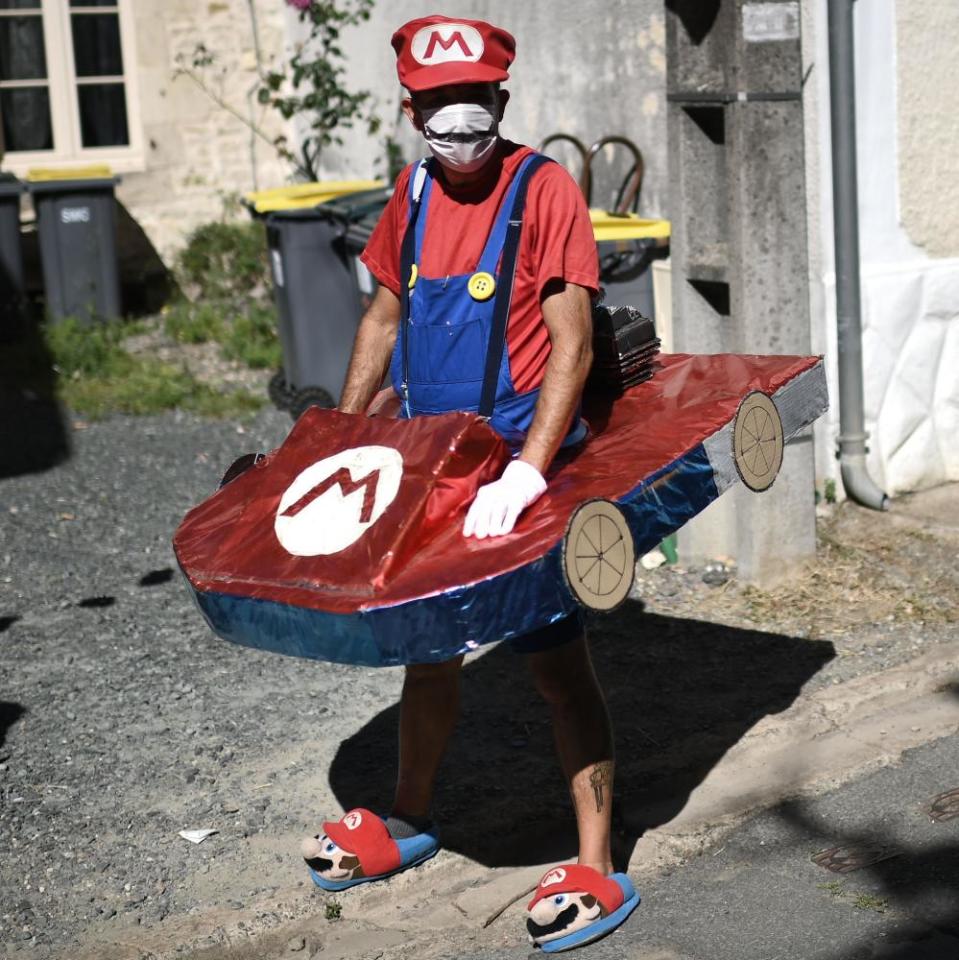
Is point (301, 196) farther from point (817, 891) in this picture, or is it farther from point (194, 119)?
point (817, 891)

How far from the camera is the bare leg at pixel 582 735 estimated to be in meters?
3.80

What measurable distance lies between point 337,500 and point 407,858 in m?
1.15

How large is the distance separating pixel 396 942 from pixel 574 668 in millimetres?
825

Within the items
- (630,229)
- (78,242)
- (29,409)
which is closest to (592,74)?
→ (630,229)

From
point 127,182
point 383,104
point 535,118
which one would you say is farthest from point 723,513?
point 127,182

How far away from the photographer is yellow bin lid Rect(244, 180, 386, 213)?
30.6ft

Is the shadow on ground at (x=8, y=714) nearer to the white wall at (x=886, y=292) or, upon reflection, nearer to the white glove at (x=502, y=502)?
the white glove at (x=502, y=502)

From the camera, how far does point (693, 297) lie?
612 cm

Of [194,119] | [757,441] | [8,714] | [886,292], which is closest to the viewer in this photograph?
[757,441]

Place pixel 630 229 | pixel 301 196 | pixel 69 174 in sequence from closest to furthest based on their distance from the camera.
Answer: pixel 630 229
pixel 301 196
pixel 69 174

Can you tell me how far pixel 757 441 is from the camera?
391 cm

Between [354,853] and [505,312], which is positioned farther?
[354,853]

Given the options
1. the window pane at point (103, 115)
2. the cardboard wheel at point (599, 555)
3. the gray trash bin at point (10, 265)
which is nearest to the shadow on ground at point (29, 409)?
the gray trash bin at point (10, 265)

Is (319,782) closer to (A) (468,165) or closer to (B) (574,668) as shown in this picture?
(B) (574,668)
